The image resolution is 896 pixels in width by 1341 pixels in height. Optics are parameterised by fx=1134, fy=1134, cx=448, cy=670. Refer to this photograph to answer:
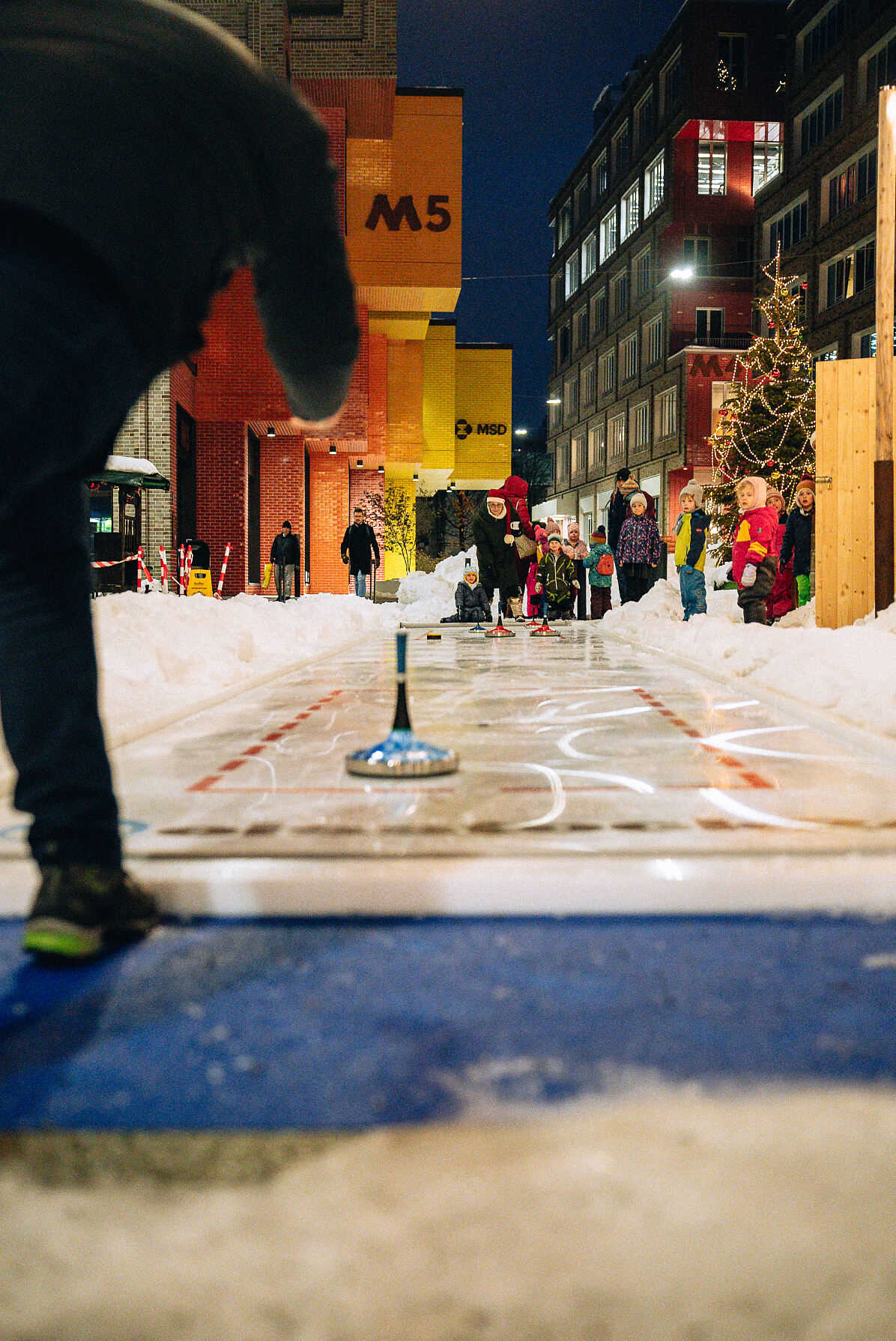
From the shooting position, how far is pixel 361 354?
74.6 feet

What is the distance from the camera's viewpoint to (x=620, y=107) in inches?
2066

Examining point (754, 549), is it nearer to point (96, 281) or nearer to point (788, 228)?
point (96, 281)

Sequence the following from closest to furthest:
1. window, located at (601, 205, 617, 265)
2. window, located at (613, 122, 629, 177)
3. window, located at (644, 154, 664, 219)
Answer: window, located at (644, 154, 664, 219)
window, located at (613, 122, 629, 177)
window, located at (601, 205, 617, 265)

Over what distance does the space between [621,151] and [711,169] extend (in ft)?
Result: 29.2

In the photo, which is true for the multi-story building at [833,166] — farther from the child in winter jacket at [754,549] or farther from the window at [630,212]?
the child in winter jacket at [754,549]

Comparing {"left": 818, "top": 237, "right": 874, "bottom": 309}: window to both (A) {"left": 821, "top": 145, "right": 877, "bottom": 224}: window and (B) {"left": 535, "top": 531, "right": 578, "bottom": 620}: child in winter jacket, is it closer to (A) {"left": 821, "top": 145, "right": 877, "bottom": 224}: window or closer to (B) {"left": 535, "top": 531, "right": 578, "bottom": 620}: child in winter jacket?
(A) {"left": 821, "top": 145, "right": 877, "bottom": 224}: window

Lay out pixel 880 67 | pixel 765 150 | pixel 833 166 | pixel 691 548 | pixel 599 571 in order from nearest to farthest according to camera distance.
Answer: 1. pixel 691 548
2. pixel 599 571
3. pixel 880 67
4. pixel 833 166
5. pixel 765 150

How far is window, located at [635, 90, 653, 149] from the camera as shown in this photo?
4897 centimetres

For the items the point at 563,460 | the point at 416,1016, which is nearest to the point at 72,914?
the point at 416,1016

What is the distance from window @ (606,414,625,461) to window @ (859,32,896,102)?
21.0 metres

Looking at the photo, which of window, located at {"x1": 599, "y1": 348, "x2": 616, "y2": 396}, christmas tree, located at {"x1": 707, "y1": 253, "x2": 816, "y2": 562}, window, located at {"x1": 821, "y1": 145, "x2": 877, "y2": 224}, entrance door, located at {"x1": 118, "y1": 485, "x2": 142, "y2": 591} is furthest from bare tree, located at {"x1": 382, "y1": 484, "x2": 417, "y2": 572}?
window, located at {"x1": 599, "y1": 348, "x2": 616, "y2": 396}

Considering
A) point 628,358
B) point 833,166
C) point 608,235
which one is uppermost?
point 608,235

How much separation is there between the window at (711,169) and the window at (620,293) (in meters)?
6.66

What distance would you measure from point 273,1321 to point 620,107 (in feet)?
192
